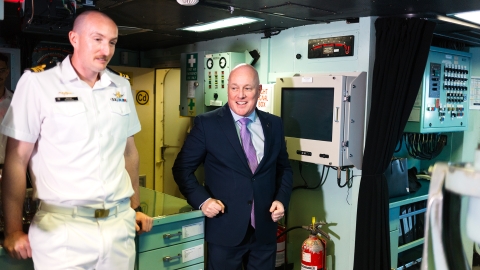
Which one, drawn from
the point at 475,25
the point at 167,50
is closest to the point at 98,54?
the point at 475,25

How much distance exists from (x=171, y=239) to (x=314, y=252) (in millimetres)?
1391

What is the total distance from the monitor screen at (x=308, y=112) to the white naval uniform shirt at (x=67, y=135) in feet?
6.17

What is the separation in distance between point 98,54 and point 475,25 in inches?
117

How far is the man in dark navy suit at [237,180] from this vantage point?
2.56 m

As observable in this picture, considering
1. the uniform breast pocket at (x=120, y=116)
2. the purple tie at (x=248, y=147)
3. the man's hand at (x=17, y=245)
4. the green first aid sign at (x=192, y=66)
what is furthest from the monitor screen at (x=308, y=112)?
the man's hand at (x=17, y=245)

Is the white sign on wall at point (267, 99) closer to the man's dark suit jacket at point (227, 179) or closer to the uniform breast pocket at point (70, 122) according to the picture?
the man's dark suit jacket at point (227, 179)

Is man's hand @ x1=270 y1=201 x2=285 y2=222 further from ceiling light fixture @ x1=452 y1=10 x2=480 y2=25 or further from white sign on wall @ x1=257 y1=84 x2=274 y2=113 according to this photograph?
ceiling light fixture @ x1=452 y1=10 x2=480 y2=25

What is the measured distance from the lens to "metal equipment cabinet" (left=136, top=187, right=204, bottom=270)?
7.64 ft

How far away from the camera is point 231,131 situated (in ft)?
8.57

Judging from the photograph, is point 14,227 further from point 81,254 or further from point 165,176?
point 165,176

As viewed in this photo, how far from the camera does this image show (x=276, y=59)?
3982 millimetres

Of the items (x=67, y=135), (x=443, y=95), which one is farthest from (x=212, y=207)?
(x=443, y=95)

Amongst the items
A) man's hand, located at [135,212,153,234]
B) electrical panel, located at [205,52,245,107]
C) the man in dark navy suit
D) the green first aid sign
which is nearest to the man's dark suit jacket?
the man in dark navy suit

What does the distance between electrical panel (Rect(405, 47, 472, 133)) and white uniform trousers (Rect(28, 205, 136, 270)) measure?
2.77 meters
